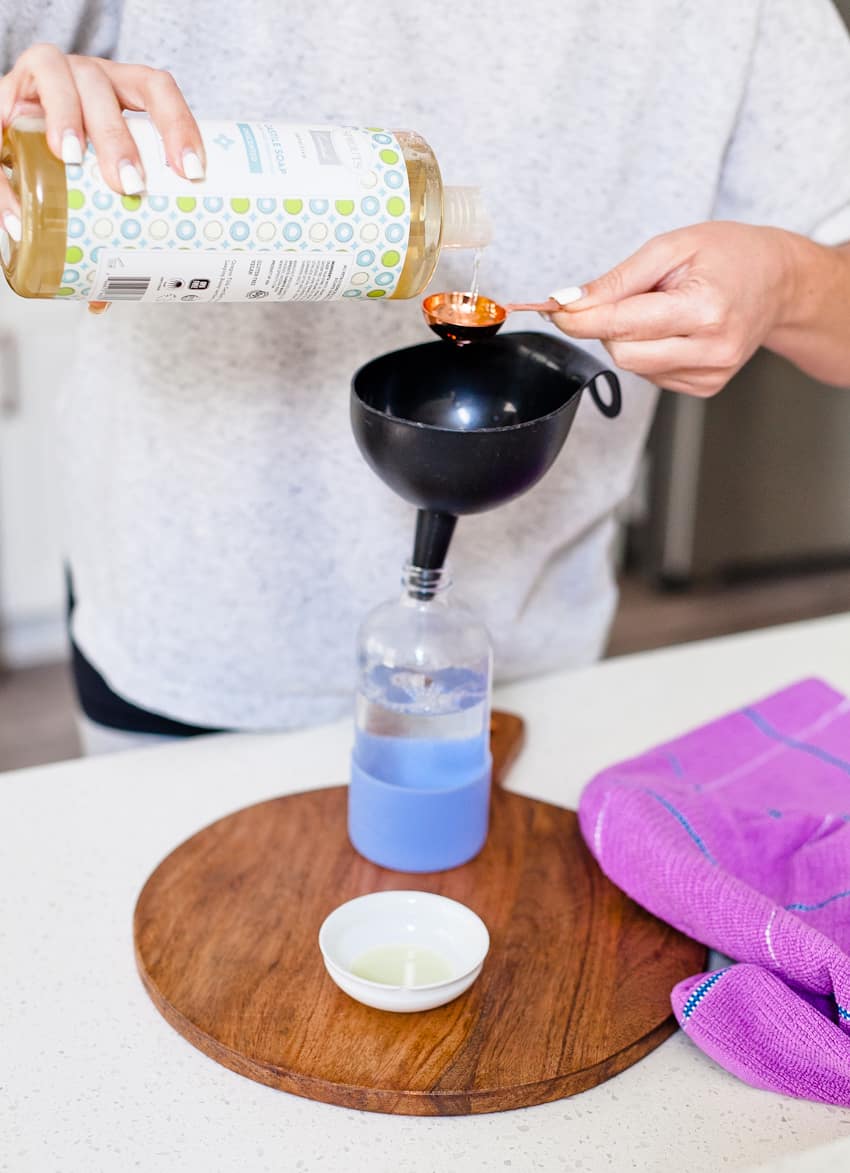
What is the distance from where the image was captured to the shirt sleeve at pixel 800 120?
3.38 feet

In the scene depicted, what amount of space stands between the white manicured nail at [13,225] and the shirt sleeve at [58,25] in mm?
290

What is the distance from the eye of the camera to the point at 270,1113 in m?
0.68

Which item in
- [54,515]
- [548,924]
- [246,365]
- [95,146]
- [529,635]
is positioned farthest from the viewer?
[54,515]

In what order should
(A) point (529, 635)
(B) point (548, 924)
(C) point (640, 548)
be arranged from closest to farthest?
(B) point (548, 924)
(A) point (529, 635)
(C) point (640, 548)

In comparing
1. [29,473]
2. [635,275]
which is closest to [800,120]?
[635,275]

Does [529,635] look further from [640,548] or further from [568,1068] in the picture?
[640,548]

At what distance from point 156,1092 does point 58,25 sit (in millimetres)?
723

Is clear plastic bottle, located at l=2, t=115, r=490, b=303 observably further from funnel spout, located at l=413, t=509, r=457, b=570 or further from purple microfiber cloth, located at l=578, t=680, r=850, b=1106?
purple microfiber cloth, located at l=578, t=680, r=850, b=1106

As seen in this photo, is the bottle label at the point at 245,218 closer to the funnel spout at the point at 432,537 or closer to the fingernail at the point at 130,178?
the fingernail at the point at 130,178

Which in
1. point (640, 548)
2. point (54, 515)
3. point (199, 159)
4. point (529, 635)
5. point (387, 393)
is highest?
point (199, 159)

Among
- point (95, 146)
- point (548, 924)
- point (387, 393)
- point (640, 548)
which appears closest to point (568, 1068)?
point (548, 924)

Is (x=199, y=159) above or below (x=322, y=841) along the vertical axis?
above

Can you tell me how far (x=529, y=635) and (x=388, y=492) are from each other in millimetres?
224

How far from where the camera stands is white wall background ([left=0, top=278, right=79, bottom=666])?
2.46m
